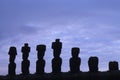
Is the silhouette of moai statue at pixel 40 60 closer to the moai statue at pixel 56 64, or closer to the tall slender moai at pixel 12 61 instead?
the moai statue at pixel 56 64

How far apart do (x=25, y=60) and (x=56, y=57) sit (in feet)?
9.32

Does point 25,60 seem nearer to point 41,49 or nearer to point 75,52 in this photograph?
point 41,49

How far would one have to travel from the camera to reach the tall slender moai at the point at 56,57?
75.5 ft

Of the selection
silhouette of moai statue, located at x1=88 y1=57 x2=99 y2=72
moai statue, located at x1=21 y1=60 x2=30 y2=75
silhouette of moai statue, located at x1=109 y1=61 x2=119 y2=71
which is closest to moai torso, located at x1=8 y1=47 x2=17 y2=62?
moai statue, located at x1=21 y1=60 x2=30 y2=75

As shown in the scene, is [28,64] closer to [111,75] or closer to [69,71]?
[69,71]

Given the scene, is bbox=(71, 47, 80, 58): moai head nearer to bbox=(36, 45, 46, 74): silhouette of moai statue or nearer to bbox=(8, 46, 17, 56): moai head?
bbox=(36, 45, 46, 74): silhouette of moai statue

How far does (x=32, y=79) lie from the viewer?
24172mm

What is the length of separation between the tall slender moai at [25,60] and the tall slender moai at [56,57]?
8.00 feet

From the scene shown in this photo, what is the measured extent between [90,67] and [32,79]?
168 inches

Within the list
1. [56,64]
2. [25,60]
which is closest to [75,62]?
[56,64]

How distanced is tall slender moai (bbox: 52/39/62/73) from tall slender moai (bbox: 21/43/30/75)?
2437 millimetres

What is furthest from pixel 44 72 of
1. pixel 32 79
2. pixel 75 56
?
pixel 75 56

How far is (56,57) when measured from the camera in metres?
23.2

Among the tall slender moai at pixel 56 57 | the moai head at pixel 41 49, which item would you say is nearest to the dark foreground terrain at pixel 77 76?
the tall slender moai at pixel 56 57
